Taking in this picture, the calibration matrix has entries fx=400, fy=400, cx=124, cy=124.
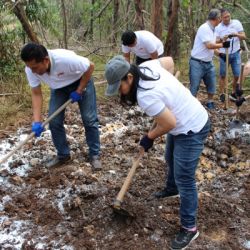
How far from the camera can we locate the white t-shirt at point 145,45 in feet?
16.7

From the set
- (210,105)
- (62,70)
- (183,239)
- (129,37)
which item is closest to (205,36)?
(210,105)

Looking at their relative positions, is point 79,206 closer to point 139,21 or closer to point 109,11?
point 139,21

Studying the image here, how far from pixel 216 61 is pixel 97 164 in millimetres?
6304

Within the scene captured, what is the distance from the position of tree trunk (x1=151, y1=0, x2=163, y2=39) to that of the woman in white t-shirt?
→ 427cm

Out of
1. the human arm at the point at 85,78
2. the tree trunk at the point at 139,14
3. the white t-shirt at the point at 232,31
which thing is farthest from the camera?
the tree trunk at the point at 139,14

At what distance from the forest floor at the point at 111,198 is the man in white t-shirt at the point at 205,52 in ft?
3.48

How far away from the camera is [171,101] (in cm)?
260

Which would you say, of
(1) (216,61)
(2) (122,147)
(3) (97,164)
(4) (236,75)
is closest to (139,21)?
(4) (236,75)

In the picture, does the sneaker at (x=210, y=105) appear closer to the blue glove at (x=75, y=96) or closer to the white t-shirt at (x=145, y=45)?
the white t-shirt at (x=145, y=45)

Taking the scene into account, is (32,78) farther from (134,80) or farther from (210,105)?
(210,105)

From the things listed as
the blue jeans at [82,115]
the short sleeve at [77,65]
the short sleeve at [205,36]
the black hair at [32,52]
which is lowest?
the blue jeans at [82,115]

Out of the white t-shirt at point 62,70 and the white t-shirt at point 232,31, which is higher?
the white t-shirt at point 62,70

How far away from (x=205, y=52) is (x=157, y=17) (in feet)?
5.54

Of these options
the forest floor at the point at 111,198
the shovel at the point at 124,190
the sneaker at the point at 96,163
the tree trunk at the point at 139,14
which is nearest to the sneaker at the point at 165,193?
the forest floor at the point at 111,198
